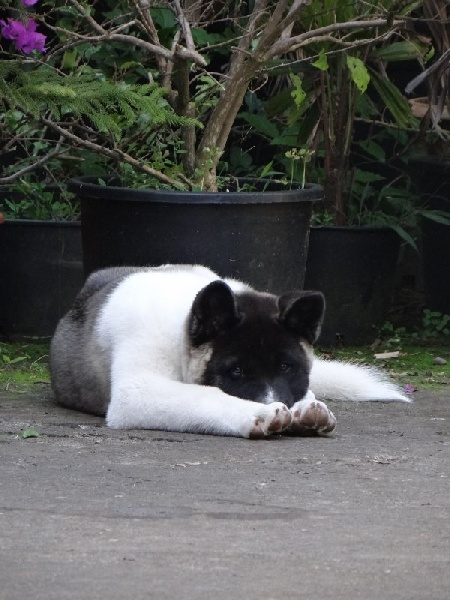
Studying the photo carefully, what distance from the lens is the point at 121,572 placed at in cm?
254

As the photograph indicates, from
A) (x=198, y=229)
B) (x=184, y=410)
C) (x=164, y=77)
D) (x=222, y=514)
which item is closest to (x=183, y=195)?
(x=198, y=229)

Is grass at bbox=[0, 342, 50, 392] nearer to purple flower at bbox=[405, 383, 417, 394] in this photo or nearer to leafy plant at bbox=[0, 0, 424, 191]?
leafy plant at bbox=[0, 0, 424, 191]

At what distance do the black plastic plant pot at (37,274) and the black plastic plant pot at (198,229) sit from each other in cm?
84

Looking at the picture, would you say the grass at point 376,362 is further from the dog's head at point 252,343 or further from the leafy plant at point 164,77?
the dog's head at point 252,343

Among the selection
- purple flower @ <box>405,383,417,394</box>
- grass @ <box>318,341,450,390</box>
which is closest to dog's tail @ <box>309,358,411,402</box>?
purple flower @ <box>405,383,417,394</box>

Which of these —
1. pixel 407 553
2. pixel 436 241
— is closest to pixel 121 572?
pixel 407 553

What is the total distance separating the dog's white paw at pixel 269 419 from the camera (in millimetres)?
3906

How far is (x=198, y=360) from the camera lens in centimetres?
424

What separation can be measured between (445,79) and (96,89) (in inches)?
81.9

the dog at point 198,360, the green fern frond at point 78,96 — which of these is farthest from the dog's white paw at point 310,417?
the green fern frond at point 78,96

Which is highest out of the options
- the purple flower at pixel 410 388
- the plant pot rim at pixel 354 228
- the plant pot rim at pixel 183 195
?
the plant pot rim at pixel 183 195

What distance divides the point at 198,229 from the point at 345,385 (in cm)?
101

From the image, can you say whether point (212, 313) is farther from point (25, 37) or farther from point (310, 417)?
point (25, 37)

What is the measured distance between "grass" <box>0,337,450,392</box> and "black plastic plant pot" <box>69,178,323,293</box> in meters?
0.62
